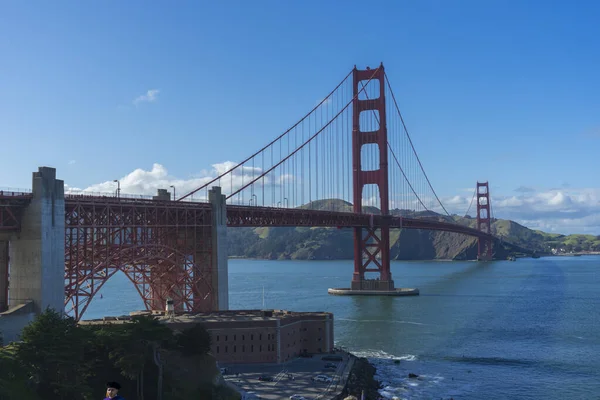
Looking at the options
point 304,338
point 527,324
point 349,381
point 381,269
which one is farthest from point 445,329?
point 381,269

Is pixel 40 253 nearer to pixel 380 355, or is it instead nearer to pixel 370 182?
pixel 380 355

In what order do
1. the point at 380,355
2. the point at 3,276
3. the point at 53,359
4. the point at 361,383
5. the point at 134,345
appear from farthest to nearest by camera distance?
the point at 380,355, the point at 361,383, the point at 3,276, the point at 134,345, the point at 53,359

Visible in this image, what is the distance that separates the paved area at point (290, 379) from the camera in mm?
34375

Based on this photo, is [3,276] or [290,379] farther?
[290,379]

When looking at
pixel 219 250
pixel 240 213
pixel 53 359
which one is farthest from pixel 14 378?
pixel 240 213

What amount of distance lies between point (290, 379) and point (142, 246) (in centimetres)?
1397

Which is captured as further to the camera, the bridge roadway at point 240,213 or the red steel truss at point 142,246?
the red steel truss at point 142,246

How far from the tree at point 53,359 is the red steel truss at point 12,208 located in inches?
280

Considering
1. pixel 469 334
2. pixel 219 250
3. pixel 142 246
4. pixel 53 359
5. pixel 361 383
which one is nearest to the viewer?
pixel 53 359

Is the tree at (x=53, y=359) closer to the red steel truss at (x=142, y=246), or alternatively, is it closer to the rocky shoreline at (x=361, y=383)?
the red steel truss at (x=142, y=246)

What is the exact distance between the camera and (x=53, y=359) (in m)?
28.2

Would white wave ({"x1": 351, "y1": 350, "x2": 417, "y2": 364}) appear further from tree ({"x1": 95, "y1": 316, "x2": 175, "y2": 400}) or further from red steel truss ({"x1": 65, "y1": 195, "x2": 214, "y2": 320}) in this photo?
tree ({"x1": 95, "y1": 316, "x2": 175, "y2": 400})

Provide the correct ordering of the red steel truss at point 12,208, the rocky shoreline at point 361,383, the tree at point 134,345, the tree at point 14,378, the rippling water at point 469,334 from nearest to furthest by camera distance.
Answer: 1. the tree at point 14,378
2. the tree at point 134,345
3. the red steel truss at point 12,208
4. the rocky shoreline at point 361,383
5. the rippling water at point 469,334

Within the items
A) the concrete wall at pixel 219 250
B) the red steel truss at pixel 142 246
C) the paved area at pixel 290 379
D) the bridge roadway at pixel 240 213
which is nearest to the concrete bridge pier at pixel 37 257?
the bridge roadway at pixel 240 213
